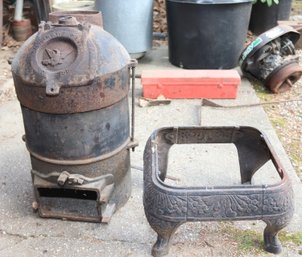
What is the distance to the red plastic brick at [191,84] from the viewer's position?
12.4 feet

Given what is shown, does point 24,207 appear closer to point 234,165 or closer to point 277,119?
point 234,165

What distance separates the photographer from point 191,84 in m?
3.82

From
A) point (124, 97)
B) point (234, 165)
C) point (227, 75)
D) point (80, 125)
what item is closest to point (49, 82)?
point (80, 125)

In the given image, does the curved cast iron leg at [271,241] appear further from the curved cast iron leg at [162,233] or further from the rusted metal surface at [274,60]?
the rusted metal surface at [274,60]

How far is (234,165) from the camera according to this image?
2822 millimetres

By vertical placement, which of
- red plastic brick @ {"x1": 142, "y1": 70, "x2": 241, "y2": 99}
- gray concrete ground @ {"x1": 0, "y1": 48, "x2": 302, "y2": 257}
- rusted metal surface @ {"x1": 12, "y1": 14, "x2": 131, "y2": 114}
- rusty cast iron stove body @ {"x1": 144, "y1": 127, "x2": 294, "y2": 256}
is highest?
rusted metal surface @ {"x1": 12, "y1": 14, "x2": 131, "y2": 114}

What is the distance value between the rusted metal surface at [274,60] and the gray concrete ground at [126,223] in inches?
31.1

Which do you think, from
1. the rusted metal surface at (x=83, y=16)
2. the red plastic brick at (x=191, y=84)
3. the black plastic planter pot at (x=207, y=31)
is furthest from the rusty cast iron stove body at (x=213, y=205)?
the black plastic planter pot at (x=207, y=31)

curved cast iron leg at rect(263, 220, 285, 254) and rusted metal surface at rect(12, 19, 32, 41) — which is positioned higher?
rusted metal surface at rect(12, 19, 32, 41)

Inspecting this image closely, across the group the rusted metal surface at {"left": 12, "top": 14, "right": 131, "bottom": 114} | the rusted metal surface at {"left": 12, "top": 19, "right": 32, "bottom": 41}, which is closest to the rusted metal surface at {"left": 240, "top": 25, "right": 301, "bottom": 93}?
the rusted metal surface at {"left": 12, "top": 14, "right": 131, "bottom": 114}

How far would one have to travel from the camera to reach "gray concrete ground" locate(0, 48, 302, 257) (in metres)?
2.10

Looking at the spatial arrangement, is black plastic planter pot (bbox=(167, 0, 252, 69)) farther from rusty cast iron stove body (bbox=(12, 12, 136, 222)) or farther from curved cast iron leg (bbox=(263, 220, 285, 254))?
curved cast iron leg (bbox=(263, 220, 285, 254))

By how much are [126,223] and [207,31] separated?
2783 mm

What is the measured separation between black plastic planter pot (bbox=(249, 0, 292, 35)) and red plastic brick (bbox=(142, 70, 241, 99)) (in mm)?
2606
